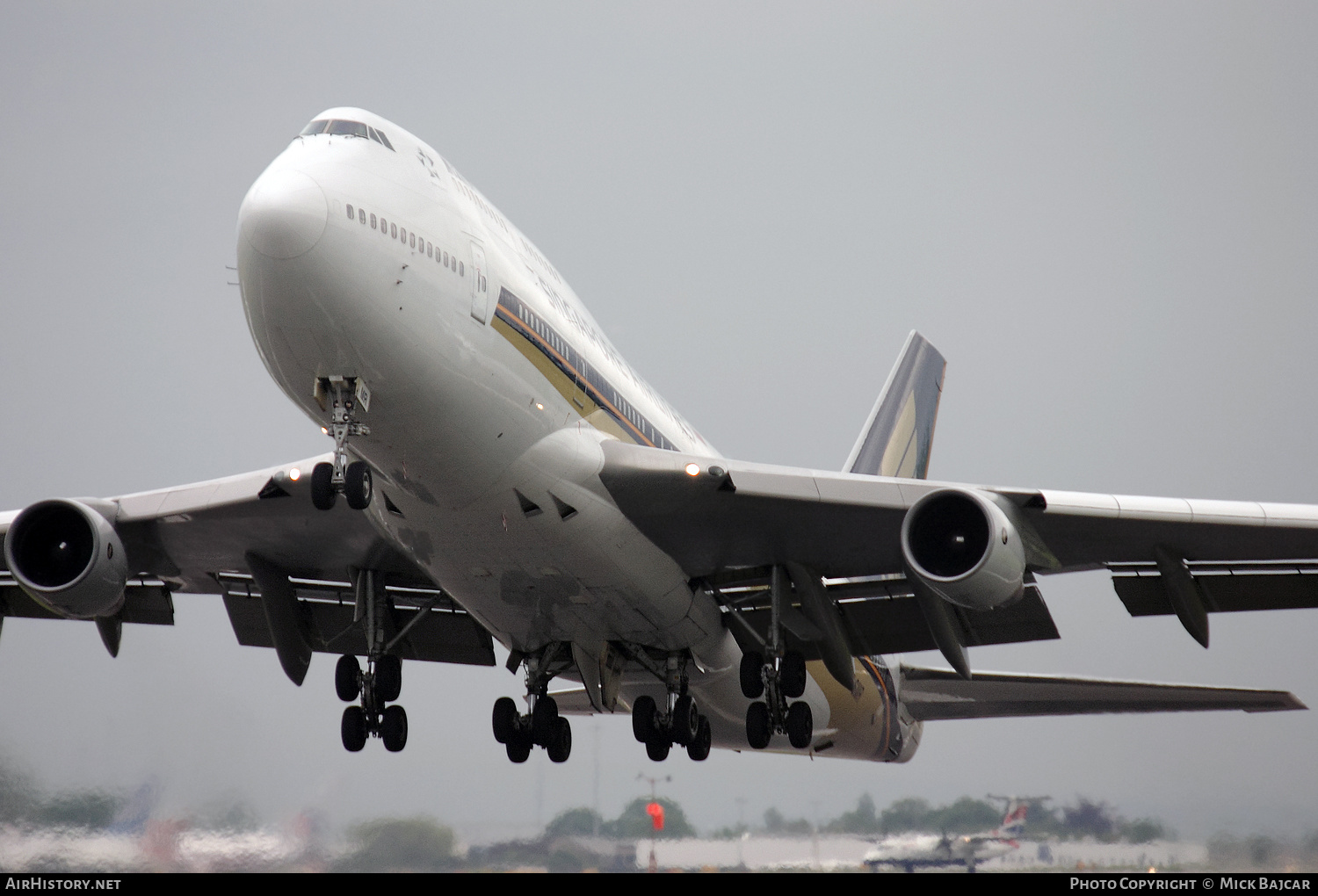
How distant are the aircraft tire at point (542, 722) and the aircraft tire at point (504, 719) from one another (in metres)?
0.25

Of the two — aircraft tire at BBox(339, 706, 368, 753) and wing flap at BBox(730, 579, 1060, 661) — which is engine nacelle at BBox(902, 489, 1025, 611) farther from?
aircraft tire at BBox(339, 706, 368, 753)

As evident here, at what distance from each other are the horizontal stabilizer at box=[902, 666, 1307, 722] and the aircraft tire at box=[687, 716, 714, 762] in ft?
11.5

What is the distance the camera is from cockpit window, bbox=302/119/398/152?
10.8 metres

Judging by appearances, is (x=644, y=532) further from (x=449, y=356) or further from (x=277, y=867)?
(x=277, y=867)

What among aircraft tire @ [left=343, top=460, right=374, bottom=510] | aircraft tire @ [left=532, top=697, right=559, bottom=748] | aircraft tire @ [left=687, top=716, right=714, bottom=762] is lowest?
aircraft tire @ [left=687, top=716, right=714, bottom=762]

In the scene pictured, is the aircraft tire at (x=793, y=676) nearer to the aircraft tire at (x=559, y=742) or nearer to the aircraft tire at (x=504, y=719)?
the aircraft tire at (x=559, y=742)

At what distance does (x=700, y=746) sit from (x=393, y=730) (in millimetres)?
4067

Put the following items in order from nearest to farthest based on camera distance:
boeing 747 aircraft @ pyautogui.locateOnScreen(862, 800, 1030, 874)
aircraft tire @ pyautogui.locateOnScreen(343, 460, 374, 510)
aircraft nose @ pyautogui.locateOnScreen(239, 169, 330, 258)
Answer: aircraft nose @ pyautogui.locateOnScreen(239, 169, 330, 258) < aircraft tire @ pyautogui.locateOnScreen(343, 460, 374, 510) < boeing 747 aircraft @ pyautogui.locateOnScreen(862, 800, 1030, 874)

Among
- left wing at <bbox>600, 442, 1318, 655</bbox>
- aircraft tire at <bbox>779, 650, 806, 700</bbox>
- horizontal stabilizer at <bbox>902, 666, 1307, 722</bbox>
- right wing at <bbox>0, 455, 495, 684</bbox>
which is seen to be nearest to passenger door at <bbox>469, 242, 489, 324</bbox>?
left wing at <bbox>600, 442, 1318, 655</bbox>

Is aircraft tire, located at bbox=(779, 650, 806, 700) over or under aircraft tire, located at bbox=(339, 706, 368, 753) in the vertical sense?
over

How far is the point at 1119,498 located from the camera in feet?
43.9

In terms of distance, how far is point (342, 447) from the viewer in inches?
418

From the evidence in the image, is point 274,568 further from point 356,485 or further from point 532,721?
point 356,485
